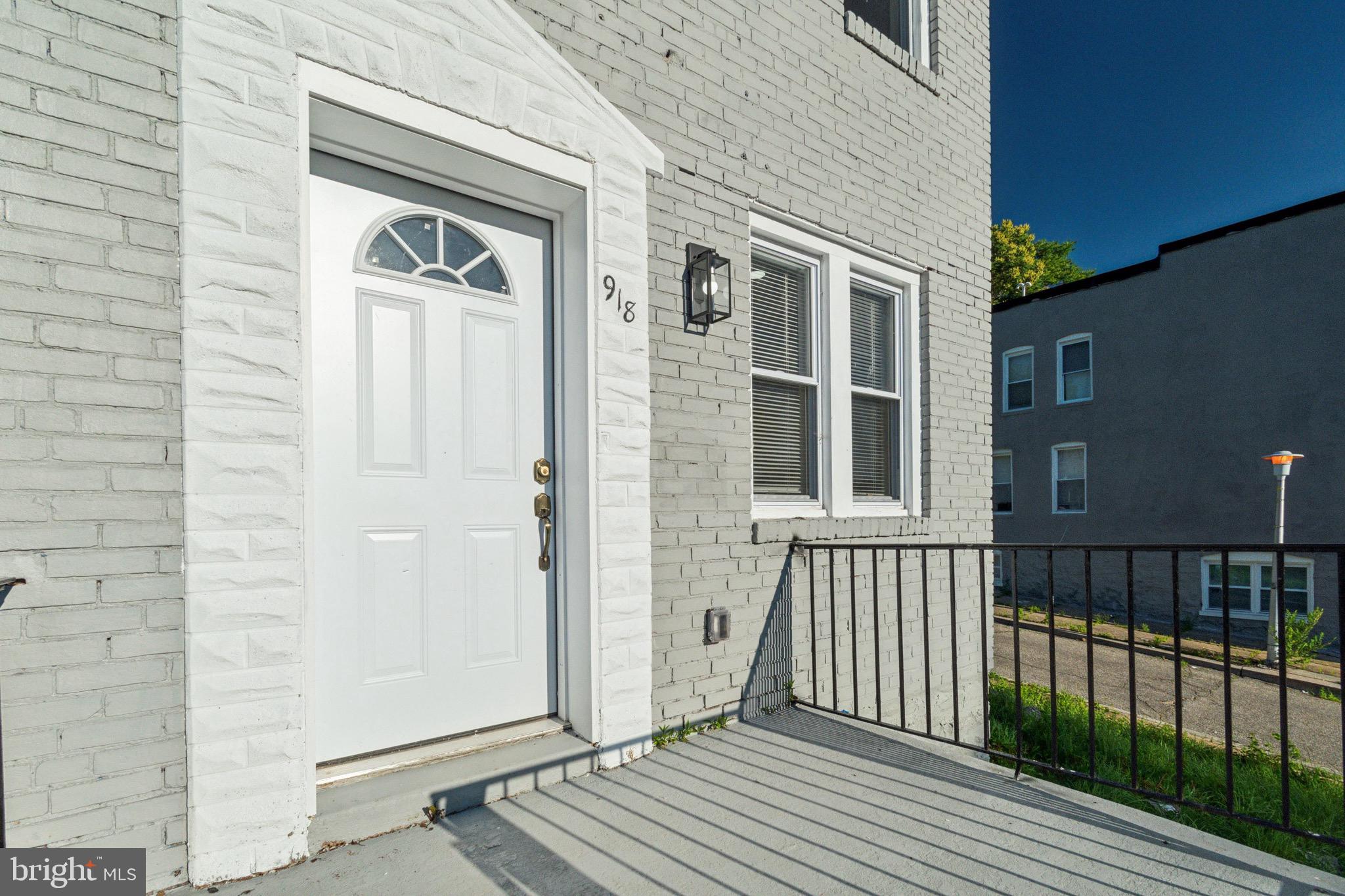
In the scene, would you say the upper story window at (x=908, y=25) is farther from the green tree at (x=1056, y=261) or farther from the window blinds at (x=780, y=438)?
the green tree at (x=1056, y=261)

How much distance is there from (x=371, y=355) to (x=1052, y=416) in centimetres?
1411

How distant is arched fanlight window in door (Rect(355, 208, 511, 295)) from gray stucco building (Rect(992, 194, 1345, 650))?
977 centimetres

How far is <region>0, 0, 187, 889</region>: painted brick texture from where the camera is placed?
1.60 metres

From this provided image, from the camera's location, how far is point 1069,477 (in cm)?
1331

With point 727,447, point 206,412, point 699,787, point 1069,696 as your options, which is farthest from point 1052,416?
point 206,412

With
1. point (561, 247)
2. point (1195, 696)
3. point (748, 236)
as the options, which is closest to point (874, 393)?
point (748, 236)

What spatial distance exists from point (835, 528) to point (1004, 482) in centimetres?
1252

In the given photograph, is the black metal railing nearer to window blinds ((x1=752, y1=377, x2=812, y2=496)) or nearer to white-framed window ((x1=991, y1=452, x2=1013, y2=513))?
window blinds ((x1=752, y1=377, x2=812, y2=496))

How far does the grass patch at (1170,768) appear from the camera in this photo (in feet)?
10.9

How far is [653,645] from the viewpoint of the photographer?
2.82 metres

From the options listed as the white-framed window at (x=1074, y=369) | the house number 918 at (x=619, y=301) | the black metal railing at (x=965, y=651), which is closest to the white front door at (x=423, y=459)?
the house number 918 at (x=619, y=301)

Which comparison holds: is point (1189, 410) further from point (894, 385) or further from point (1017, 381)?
point (894, 385)

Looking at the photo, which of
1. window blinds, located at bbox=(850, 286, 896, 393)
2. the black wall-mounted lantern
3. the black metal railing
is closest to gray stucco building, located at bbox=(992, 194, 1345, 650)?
the black metal railing

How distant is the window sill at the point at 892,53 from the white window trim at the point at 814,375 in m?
1.43
